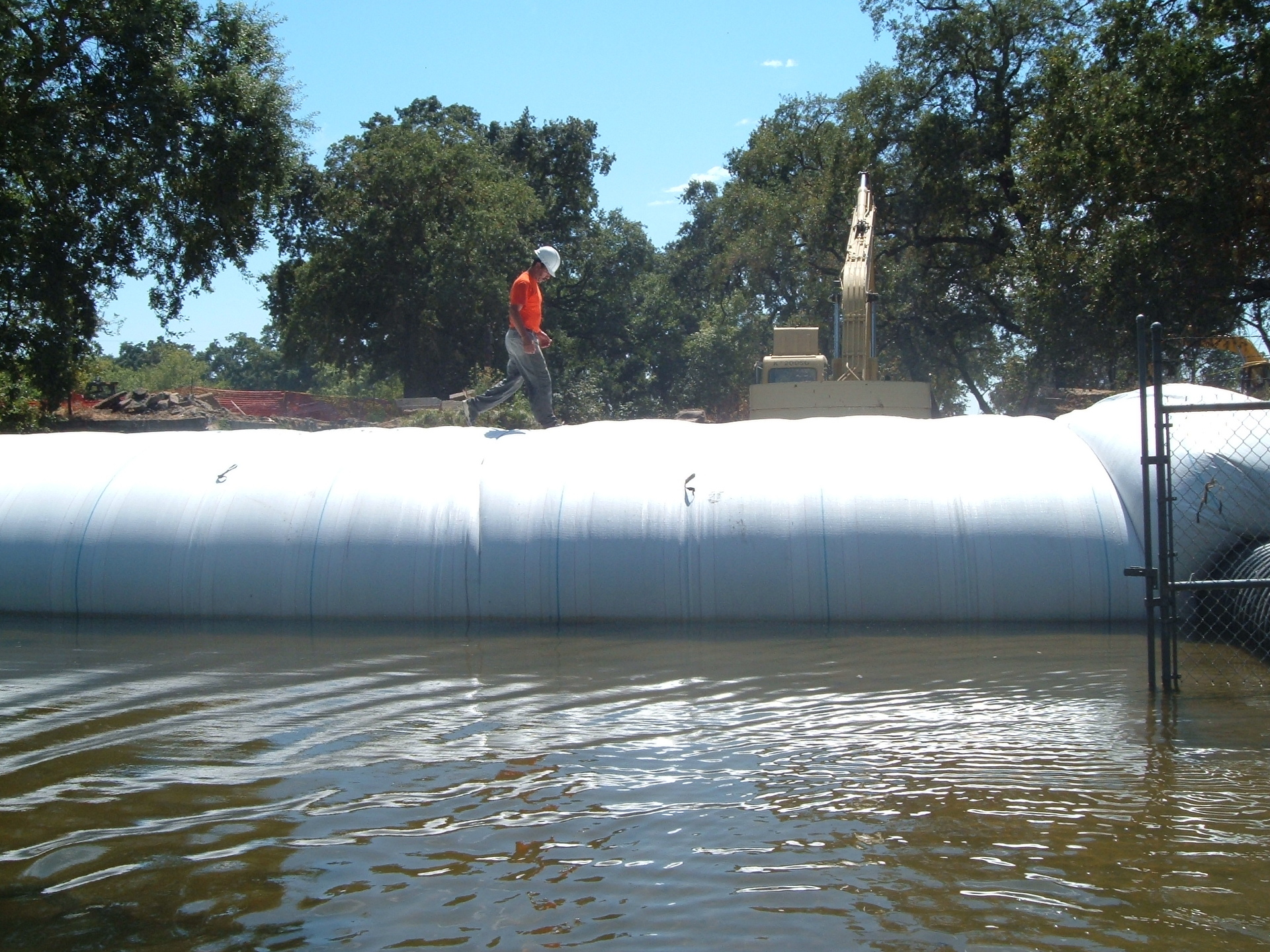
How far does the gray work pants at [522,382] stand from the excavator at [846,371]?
415 cm

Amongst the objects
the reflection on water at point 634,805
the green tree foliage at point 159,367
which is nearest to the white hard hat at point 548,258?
the reflection on water at point 634,805

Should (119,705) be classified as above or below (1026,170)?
below

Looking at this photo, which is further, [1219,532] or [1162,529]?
[1219,532]

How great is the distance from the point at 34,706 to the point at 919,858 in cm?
473

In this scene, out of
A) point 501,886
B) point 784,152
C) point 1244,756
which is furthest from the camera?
point 784,152

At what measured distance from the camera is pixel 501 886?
3645 millimetres

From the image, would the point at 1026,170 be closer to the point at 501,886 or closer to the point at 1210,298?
the point at 1210,298

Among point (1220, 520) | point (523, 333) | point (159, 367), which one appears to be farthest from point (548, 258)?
point (159, 367)

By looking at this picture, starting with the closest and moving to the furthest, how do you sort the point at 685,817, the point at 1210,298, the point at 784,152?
the point at 685,817
the point at 1210,298
the point at 784,152

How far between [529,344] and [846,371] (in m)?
9.25

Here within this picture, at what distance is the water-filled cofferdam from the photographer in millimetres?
7949

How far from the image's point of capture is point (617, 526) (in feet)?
27.1

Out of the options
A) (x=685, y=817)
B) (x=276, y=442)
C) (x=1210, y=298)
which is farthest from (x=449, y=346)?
(x=685, y=817)

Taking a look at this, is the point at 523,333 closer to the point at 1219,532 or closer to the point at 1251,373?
the point at 1219,532
